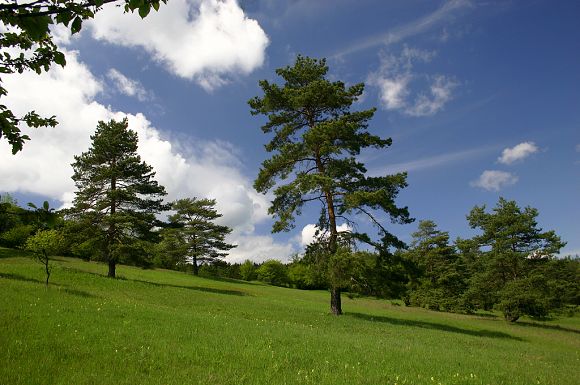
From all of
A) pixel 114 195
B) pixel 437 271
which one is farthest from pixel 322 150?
pixel 437 271

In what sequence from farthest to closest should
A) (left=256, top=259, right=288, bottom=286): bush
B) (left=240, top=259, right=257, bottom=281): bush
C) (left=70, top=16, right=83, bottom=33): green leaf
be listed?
(left=240, top=259, right=257, bottom=281): bush
(left=256, top=259, right=288, bottom=286): bush
(left=70, top=16, right=83, bottom=33): green leaf

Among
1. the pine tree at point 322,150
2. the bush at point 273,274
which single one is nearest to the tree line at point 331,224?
the pine tree at point 322,150

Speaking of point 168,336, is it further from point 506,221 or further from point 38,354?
point 506,221

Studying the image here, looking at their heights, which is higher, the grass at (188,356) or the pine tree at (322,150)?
the pine tree at (322,150)

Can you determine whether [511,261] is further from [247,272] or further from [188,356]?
[247,272]

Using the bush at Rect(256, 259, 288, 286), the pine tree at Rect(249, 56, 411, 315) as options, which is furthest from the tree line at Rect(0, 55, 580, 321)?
the bush at Rect(256, 259, 288, 286)

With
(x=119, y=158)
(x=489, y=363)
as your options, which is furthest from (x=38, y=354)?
(x=119, y=158)

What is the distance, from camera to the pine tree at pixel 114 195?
107 ft

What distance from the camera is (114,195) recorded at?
108ft

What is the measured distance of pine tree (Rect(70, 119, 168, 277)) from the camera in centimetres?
3275

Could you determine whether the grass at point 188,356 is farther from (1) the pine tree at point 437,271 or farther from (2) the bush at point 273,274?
(2) the bush at point 273,274

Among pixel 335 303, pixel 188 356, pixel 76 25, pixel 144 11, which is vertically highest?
pixel 144 11

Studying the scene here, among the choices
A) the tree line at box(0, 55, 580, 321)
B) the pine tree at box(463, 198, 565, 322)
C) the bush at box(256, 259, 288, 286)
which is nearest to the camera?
the tree line at box(0, 55, 580, 321)

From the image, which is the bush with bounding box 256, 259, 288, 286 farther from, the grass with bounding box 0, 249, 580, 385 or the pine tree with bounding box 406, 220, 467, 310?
the grass with bounding box 0, 249, 580, 385
